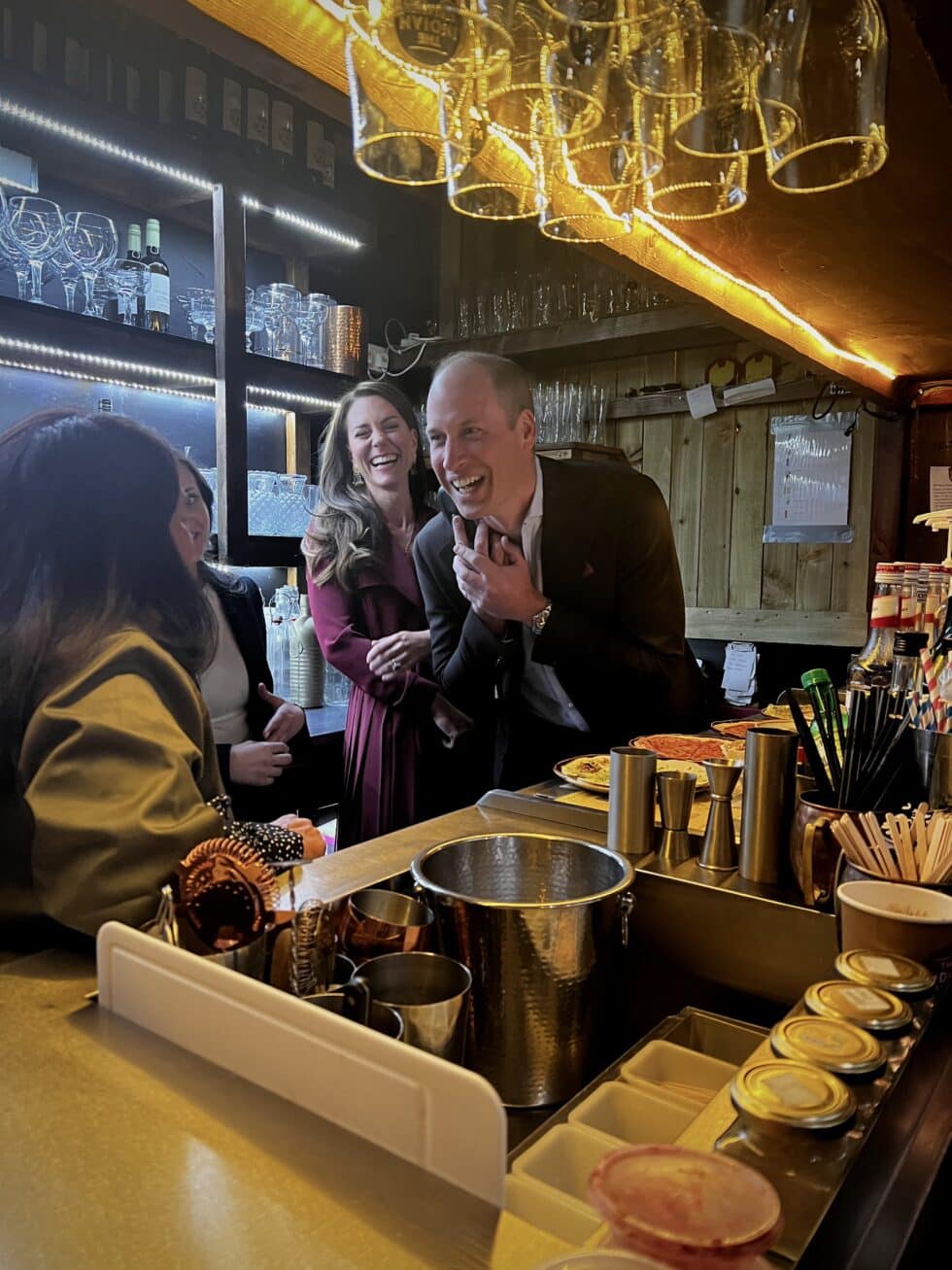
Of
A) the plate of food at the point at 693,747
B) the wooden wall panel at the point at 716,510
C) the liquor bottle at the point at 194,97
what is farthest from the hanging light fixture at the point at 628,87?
the wooden wall panel at the point at 716,510

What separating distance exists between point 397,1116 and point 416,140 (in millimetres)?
981

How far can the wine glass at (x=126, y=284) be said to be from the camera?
247cm

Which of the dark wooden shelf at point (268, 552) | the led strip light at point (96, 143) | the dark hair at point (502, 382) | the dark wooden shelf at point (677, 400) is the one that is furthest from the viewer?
the dark wooden shelf at point (677, 400)

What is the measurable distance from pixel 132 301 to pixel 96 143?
0.40 m

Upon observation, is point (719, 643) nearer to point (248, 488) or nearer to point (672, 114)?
point (248, 488)

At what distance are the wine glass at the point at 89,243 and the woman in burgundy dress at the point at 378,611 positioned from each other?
87 centimetres

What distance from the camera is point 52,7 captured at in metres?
2.33

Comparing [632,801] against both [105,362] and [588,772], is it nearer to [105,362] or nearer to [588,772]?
[588,772]

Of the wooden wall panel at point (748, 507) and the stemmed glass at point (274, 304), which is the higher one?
the stemmed glass at point (274, 304)

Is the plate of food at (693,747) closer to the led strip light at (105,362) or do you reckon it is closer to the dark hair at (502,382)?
the dark hair at (502,382)

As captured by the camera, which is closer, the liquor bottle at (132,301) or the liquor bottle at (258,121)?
the liquor bottle at (132,301)

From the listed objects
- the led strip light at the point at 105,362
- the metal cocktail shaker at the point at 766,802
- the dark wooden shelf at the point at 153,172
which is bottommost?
the metal cocktail shaker at the point at 766,802

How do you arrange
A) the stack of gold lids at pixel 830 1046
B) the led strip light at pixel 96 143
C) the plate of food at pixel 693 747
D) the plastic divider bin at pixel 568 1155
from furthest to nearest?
the led strip light at pixel 96 143 → the plate of food at pixel 693 747 → the plastic divider bin at pixel 568 1155 → the stack of gold lids at pixel 830 1046

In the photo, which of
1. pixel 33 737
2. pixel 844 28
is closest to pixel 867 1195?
pixel 33 737
